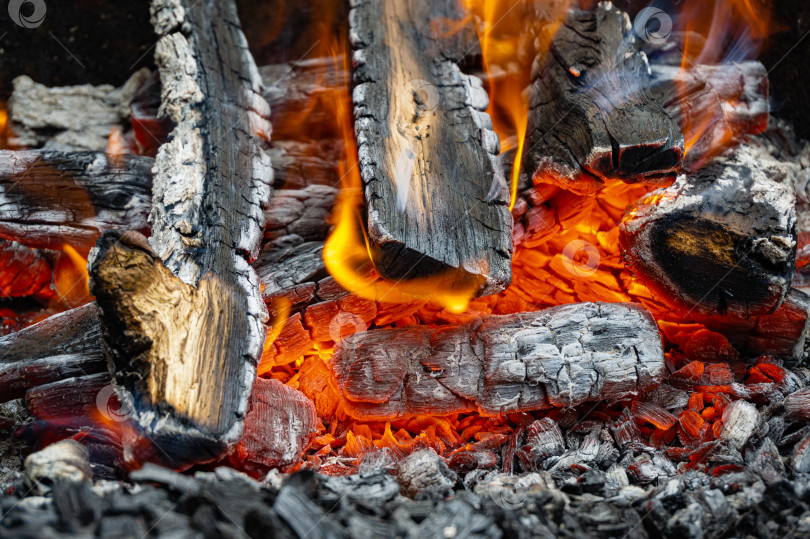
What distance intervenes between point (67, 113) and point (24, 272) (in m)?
0.84

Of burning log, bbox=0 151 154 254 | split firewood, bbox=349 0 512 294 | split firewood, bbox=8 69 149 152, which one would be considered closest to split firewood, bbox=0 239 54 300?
burning log, bbox=0 151 154 254

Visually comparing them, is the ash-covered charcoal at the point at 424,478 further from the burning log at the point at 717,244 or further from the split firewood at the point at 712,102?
the split firewood at the point at 712,102

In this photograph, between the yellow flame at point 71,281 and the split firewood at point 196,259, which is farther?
the yellow flame at point 71,281

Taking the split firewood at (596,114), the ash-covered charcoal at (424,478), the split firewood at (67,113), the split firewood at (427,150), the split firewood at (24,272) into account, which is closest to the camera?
the ash-covered charcoal at (424,478)

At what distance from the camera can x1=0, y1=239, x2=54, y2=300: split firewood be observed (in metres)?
2.41

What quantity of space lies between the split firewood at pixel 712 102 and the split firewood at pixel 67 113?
2.36m

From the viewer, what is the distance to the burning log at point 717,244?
1.92 meters

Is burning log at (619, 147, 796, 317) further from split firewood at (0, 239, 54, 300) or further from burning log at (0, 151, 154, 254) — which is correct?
split firewood at (0, 239, 54, 300)

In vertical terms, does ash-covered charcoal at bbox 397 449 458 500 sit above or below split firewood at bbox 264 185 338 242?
below

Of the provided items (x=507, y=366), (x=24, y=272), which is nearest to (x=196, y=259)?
(x=507, y=366)

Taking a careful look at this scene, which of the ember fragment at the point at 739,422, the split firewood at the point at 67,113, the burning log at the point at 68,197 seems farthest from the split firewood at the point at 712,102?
the split firewood at the point at 67,113

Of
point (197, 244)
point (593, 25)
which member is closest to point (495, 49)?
point (593, 25)

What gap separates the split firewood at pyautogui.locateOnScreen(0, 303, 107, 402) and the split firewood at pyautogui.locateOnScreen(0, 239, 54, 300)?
588 mm

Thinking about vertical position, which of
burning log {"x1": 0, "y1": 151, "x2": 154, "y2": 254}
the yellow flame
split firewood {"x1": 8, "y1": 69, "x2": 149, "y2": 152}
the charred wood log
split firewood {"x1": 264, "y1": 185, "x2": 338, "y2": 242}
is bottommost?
the charred wood log
